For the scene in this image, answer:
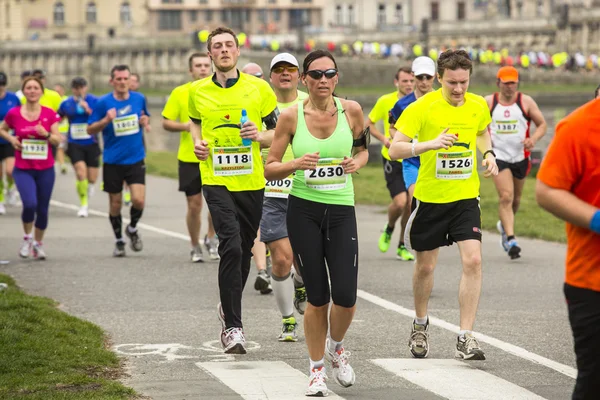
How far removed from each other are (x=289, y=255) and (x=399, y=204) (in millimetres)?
5190

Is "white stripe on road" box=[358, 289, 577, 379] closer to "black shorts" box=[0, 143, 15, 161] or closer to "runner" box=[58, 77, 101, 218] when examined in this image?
"runner" box=[58, 77, 101, 218]

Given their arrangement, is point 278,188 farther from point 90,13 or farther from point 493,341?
point 90,13

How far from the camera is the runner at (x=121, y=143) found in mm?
15711

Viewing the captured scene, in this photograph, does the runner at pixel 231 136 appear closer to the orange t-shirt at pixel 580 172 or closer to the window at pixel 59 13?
the orange t-shirt at pixel 580 172

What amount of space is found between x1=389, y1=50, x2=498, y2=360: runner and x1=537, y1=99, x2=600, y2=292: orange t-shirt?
12.2 feet

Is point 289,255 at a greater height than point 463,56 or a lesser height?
lesser

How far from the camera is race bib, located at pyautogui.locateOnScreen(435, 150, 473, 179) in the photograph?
9.93 metres

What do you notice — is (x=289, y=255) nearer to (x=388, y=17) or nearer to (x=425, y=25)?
(x=425, y=25)

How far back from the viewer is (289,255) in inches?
411

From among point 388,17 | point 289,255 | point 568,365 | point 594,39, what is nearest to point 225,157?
point 289,255

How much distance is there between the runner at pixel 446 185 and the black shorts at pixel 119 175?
621 centimetres

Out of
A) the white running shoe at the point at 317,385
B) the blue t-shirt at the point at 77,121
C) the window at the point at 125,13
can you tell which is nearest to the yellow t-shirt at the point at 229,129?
the white running shoe at the point at 317,385

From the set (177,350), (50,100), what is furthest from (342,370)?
(50,100)

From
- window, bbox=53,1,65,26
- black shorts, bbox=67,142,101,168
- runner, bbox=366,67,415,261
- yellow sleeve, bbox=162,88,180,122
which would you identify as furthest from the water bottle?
window, bbox=53,1,65,26
